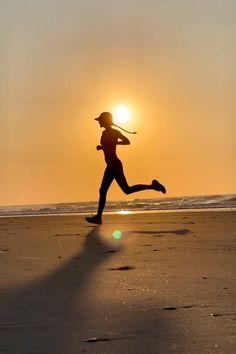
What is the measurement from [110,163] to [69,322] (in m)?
7.44

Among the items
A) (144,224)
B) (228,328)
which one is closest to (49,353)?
(228,328)

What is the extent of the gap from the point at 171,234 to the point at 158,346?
17.1 ft

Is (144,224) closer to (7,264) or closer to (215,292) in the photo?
(7,264)

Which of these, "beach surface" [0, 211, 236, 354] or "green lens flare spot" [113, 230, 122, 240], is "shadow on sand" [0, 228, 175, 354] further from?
"green lens flare spot" [113, 230, 122, 240]

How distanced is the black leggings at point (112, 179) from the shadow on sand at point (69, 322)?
618cm

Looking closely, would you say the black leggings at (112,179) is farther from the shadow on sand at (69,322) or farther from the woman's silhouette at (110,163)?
the shadow on sand at (69,322)

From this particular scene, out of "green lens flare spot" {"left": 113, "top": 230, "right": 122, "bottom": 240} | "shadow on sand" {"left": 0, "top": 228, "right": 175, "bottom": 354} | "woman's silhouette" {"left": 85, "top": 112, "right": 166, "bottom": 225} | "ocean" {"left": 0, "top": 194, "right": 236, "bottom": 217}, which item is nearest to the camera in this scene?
"shadow on sand" {"left": 0, "top": 228, "right": 175, "bottom": 354}

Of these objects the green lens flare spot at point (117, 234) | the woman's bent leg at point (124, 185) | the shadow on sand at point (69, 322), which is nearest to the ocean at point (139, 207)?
the woman's bent leg at point (124, 185)

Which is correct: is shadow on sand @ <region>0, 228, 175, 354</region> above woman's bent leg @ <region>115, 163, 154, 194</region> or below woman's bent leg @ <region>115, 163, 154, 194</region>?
below

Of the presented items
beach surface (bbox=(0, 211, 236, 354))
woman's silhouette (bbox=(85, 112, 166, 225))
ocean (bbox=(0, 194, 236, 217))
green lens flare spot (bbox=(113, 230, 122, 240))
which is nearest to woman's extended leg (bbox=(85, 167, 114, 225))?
woman's silhouette (bbox=(85, 112, 166, 225))

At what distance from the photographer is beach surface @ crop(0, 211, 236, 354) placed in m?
2.71

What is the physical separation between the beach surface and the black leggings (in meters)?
3.36

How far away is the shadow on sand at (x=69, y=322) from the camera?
2641 mm

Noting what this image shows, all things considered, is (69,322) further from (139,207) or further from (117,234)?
(139,207)
